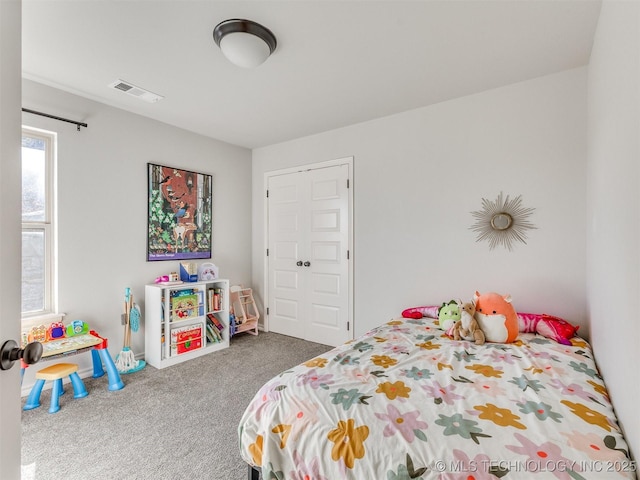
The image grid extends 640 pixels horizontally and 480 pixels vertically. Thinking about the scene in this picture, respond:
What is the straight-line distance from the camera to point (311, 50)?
84.4 inches

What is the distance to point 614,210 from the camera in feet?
4.45

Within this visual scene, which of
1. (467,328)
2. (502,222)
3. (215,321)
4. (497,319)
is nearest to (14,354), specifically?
(467,328)

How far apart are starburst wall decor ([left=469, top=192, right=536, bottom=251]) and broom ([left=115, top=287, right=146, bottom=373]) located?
3.35 meters

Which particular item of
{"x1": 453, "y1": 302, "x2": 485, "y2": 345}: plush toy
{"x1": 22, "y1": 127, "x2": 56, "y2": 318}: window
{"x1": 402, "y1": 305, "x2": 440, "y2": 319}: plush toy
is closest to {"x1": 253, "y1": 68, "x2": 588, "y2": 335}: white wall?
{"x1": 402, "y1": 305, "x2": 440, "y2": 319}: plush toy

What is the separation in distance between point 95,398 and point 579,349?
3476 millimetres

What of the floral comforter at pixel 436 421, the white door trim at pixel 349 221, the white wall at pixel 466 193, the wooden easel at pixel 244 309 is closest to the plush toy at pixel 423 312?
the white wall at pixel 466 193

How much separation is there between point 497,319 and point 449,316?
34 centimetres

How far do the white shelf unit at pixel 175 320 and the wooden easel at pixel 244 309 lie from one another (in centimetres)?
40

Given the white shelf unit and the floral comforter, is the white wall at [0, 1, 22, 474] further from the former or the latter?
the white shelf unit

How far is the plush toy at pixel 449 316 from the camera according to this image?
2.35m

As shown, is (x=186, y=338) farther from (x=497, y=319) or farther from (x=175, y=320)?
(x=497, y=319)

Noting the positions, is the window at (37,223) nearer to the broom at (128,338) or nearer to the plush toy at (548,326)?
the broom at (128,338)

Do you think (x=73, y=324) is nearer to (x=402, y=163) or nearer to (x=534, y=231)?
(x=402, y=163)

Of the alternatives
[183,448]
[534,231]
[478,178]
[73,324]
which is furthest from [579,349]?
[73,324]
